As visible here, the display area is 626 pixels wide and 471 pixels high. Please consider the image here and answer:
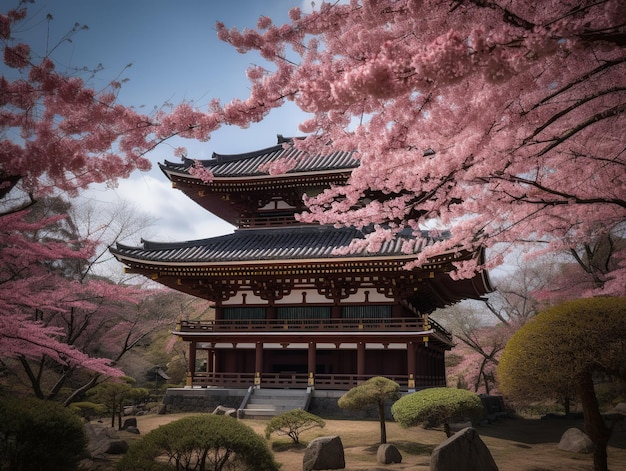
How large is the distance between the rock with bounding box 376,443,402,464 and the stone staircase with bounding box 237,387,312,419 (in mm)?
6299

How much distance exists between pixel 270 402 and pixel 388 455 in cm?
783

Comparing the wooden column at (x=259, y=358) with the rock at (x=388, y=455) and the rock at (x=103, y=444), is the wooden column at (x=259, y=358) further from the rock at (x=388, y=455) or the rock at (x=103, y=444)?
the rock at (x=388, y=455)

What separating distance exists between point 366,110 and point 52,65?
4057mm

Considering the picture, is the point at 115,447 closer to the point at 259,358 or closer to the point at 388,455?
the point at 388,455

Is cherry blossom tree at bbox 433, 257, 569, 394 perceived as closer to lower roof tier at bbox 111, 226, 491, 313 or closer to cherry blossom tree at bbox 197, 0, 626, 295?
lower roof tier at bbox 111, 226, 491, 313


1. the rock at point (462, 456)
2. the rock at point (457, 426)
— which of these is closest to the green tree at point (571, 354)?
the rock at point (462, 456)

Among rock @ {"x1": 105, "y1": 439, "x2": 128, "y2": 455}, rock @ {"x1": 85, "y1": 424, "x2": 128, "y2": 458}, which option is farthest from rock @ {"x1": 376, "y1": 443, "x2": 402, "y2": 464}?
rock @ {"x1": 85, "y1": 424, "x2": 128, "y2": 458}

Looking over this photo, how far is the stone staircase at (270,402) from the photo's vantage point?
1655 cm

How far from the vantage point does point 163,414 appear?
1891 cm

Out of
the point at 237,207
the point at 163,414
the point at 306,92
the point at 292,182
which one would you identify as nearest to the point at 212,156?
the point at 237,207

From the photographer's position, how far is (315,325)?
18391 millimetres

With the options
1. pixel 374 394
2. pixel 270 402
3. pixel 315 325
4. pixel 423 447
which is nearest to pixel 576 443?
pixel 423 447

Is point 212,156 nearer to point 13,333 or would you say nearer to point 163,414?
point 163,414

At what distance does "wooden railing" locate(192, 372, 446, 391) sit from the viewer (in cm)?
1800
